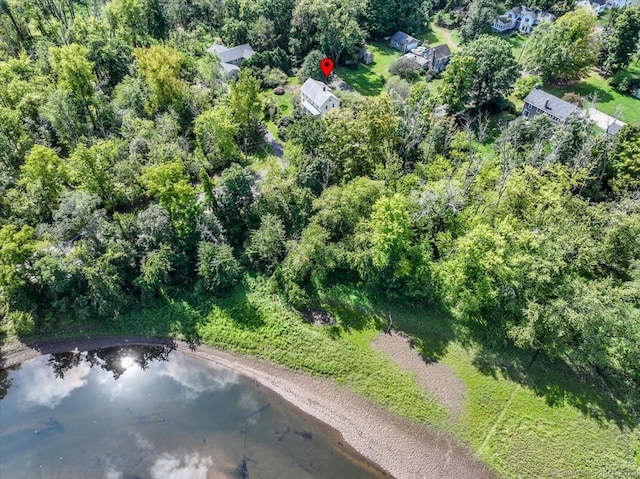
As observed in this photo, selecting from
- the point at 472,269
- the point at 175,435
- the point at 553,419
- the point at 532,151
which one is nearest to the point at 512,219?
the point at 472,269

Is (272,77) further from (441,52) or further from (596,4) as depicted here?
(596,4)

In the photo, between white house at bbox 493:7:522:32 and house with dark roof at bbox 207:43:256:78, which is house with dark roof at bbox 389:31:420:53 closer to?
white house at bbox 493:7:522:32

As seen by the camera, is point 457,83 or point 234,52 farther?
point 234,52

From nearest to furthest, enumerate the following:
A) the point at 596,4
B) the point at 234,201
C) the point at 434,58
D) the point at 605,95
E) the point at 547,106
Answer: the point at 234,201 → the point at 547,106 → the point at 605,95 → the point at 434,58 → the point at 596,4

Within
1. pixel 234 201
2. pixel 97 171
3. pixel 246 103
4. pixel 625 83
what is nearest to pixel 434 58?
pixel 625 83

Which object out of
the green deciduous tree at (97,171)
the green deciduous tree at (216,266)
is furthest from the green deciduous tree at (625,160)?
the green deciduous tree at (97,171)

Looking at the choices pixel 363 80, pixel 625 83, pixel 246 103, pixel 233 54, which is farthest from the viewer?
pixel 363 80
